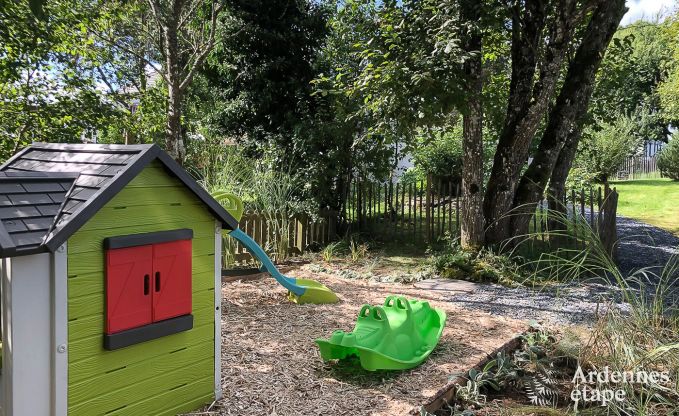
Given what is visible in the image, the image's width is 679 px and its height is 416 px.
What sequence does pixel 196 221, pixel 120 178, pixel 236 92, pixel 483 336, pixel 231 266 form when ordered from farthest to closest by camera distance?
pixel 236 92
pixel 231 266
pixel 483 336
pixel 196 221
pixel 120 178

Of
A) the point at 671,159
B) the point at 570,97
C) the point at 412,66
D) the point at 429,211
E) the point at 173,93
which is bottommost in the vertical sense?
the point at 429,211

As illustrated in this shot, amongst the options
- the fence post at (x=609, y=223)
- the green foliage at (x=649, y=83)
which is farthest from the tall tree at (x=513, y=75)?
the green foliage at (x=649, y=83)

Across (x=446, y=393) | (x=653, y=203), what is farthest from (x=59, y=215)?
(x=653, y=203)

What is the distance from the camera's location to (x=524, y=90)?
26.3ft

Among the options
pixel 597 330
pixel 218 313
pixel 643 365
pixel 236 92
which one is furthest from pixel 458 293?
pixel 236 92

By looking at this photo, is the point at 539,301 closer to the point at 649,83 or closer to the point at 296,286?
the point at 296,286

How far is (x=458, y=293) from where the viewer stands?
22.1 ft

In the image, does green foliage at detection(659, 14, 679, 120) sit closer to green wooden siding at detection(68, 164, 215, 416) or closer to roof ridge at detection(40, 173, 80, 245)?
green wooden siding at detection(68, 164, 215, 416)

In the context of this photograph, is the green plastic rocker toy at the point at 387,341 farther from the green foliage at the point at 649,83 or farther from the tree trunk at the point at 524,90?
the green foliage at the point at 649,83

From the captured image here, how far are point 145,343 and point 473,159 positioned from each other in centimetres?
659

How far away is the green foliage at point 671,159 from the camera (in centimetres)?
2308

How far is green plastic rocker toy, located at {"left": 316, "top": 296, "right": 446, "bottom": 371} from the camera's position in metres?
3.90

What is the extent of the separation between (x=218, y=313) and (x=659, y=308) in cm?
314

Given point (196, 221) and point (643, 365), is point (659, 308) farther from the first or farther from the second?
point (196, 221)
